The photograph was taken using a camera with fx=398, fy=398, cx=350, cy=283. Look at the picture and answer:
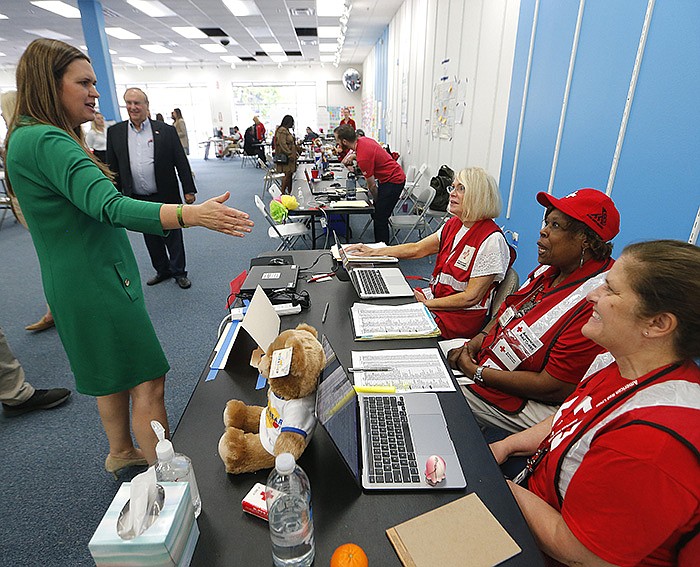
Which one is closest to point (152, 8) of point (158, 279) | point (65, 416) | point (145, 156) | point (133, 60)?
point (145, 156)

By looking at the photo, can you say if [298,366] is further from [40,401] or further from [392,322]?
[40,401]

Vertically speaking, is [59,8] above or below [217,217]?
above

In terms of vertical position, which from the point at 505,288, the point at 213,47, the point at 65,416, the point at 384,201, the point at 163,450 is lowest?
the point at 65,416

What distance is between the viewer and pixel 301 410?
0.90 m

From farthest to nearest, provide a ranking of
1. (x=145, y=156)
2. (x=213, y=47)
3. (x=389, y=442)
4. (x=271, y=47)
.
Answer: (x=271, y=47) < (x=213, y=47) < (x=145, y=156) < (x=389, y=442)

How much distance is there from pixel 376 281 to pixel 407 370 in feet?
2.46

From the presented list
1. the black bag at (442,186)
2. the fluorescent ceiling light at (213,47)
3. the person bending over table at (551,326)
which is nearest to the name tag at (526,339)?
the person bending over table at (551,326)

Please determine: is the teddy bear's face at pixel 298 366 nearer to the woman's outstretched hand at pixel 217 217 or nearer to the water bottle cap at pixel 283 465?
the water bottle cap at pixel 283 465

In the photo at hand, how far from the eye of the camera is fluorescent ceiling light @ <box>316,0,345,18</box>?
7219 millimetres

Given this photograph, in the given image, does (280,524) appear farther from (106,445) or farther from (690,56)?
(690,56)

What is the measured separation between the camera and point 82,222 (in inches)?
50.6

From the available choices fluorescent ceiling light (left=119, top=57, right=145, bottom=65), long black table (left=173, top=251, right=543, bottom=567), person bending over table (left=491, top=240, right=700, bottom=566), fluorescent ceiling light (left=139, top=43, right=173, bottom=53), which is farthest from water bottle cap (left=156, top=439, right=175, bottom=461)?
fluorescent ceiling light (left=119, top=57, right=145, bottom=65)

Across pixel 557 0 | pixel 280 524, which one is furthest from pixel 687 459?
pixel 557 0

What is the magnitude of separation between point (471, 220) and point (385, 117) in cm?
953
